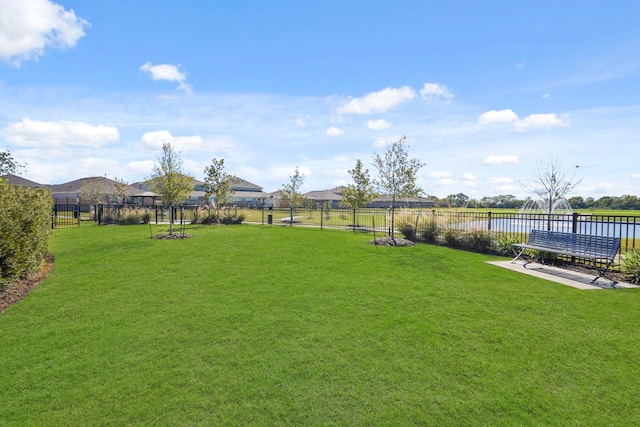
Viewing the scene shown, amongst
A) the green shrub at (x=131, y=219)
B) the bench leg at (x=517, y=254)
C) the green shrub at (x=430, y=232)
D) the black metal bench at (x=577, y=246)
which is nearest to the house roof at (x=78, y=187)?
the green shrub at (x=131, y=219)

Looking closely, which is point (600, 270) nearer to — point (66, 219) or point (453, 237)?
point (453, 237)

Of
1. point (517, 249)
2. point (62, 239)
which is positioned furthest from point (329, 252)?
point (62, 239)

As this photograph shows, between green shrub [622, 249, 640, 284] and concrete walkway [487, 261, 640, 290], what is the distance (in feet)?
1.30

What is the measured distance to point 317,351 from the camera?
445 cm

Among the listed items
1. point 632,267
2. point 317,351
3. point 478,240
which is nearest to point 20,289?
point 317,351

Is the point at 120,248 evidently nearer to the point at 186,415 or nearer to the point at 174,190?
the point at 174,190

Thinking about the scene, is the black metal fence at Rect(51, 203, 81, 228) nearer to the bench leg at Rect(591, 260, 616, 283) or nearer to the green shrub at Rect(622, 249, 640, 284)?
the bench leg at Rect(591, 260, 616, 283)

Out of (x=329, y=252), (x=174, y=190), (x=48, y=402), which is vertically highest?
(x=174, y=190)

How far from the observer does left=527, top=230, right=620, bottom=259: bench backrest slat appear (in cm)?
833

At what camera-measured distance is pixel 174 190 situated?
59.6 ft

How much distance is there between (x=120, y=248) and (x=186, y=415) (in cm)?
938

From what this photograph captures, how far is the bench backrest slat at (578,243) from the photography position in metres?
8.33

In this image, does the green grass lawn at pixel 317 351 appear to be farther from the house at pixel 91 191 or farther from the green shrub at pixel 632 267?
the house at pixel 91 191

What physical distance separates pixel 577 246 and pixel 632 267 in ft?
4.38
